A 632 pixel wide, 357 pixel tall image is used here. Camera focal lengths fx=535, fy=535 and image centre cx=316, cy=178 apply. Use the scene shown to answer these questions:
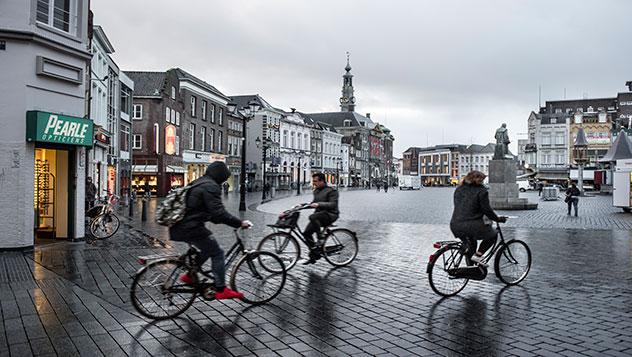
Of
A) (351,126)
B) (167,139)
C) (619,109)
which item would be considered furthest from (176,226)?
(351,126)

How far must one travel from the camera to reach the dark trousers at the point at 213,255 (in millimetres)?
6652

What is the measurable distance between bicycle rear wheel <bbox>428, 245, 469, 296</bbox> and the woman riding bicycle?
19 cm

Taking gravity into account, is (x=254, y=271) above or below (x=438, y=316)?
above

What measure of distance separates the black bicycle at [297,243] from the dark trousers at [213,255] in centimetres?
225

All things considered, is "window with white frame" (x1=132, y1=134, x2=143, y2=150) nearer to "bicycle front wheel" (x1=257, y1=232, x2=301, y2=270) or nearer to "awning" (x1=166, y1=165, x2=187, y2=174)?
"awning" (x1=166, y1=165, x2=187, y2=174)

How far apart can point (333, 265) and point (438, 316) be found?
148 inches

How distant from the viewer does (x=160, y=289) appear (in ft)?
21.6

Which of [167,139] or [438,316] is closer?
[438,316]

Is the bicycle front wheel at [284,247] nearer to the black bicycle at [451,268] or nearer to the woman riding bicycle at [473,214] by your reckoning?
the black bicycle at [451,268]

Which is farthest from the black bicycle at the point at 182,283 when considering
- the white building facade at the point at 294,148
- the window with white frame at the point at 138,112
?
the white building facade at the point at 294,148

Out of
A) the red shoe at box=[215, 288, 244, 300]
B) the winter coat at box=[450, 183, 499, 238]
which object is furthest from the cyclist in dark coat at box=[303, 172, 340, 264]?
the red shoe at box=[215, 288, 244, 300]

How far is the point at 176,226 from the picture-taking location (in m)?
6.52

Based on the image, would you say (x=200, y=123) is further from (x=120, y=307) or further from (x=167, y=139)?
(x=120, y=307)

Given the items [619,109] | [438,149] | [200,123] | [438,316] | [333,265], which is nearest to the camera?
[438,316]
